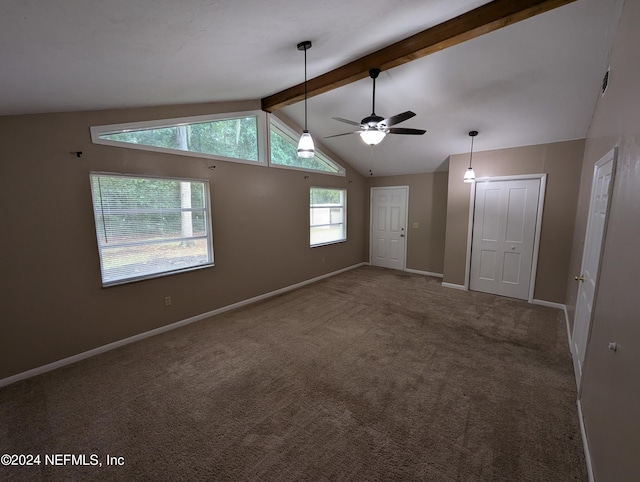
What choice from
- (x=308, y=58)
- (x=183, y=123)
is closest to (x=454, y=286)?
(x=308, y=58)

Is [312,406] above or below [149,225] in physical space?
below

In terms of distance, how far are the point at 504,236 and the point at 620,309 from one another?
11.7 ft

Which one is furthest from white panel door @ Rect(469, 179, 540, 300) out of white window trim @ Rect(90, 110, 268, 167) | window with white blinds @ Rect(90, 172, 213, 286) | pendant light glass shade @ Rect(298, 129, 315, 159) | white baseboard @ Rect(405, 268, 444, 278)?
window with white blinds @ Rect(90, 172, 213, 286)

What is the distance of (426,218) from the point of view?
599cm

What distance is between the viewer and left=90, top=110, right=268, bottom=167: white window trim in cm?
281

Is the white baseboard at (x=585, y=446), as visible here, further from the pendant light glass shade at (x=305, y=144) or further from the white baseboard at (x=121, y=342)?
the white baseboard at (x=121, y=342)

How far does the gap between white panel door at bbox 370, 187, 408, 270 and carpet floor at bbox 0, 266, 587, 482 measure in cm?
303

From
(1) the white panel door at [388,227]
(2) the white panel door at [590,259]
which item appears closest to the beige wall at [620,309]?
(2) the white panel door at [590,259]

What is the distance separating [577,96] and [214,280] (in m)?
5.10

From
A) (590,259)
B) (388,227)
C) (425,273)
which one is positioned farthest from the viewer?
(388,227)

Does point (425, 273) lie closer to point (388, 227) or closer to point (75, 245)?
point (388, 227)

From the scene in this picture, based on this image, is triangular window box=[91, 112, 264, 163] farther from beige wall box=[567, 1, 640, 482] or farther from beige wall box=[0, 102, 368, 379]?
beige wall box=[567, 1, 640, 482]

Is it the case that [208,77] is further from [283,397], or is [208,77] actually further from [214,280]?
[283,397]

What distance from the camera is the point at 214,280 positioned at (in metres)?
3.88
